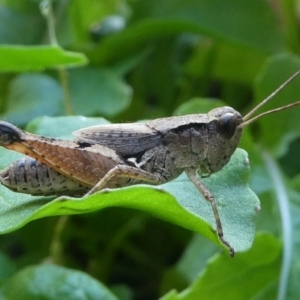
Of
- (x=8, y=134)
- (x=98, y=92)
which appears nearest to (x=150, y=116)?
(x=98, y=92)

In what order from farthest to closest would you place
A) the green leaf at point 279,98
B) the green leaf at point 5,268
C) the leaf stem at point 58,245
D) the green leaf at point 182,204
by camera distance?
the green leaf at point 279,98 < the leaf stem at point 58,245 < the green leaf at point 5,268 < the green leaf at point 182,204

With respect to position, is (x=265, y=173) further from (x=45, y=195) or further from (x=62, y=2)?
(x=62, y=2)

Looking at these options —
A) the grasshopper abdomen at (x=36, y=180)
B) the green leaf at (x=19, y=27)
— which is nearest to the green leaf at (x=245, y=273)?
Answer: the grasshopper abdomen at (x=36, y=180)

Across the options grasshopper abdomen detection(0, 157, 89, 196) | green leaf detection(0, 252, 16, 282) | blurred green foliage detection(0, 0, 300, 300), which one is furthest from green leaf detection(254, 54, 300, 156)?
green leaf detection(0, 252, 16, 282)

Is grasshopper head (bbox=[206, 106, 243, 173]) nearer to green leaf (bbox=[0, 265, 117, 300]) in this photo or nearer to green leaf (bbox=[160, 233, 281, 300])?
green leaf (bbox=[160, 233, 281, 300])

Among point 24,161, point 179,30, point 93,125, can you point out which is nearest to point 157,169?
point 93,125

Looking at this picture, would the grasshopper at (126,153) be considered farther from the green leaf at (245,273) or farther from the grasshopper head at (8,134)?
the green leaf at (245,273)
